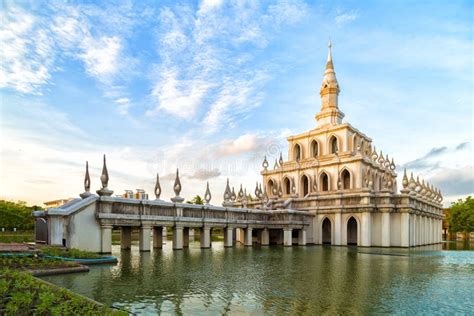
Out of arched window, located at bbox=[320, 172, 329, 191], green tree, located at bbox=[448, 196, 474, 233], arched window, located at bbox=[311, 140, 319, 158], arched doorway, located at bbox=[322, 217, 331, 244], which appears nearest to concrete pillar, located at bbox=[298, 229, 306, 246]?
arched doorway, located at bbox=[322, 217, 331, 244]

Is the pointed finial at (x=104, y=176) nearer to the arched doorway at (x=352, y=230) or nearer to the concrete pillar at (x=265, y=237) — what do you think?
the concrete pillar at (x=265, y=237)

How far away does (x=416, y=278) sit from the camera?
725 inches

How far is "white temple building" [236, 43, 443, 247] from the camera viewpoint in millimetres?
42969

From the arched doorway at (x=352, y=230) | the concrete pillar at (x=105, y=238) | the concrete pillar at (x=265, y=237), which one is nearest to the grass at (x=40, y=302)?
the concrete pillar at (x=105, y=238)

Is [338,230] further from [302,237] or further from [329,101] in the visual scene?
[329,101]

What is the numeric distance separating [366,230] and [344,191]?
5762 mm

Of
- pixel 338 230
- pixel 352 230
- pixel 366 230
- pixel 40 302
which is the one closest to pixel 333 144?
pixel 352 230

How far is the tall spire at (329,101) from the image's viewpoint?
2292 inches

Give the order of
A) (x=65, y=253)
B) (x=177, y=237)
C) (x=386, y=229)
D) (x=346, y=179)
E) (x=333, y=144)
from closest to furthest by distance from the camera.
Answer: (x=65, y=253) < (x=177, y=237) < (x=386, y=229) < (x=346, y=179) < (x=333, y=144)

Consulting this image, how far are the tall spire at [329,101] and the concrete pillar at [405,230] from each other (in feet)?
66.2

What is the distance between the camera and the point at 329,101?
58.9 m

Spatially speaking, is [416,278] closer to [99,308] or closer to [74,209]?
[99,308]

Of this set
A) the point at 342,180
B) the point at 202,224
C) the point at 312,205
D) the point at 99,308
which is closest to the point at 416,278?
the point at 99,308

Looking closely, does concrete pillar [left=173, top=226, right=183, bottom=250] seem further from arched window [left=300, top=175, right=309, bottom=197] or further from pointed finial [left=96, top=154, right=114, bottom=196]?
arched window [left=300, top=175, right=309, bottom=197]
